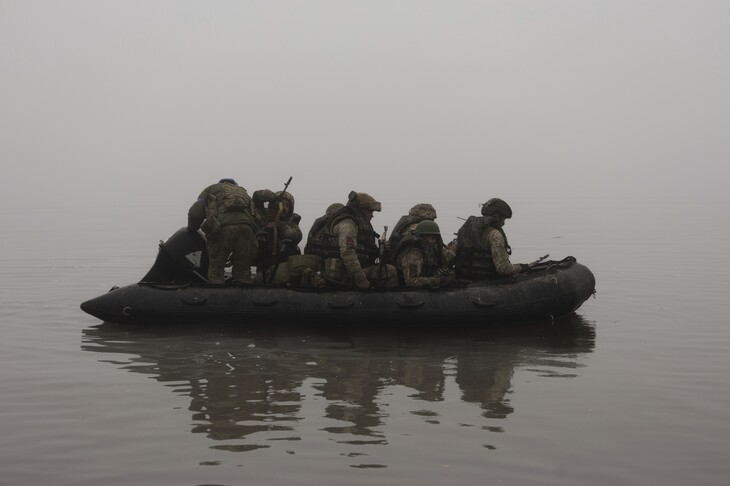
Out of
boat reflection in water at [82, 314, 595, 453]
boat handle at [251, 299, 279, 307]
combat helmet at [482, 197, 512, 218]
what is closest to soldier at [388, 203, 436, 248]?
combat helmet at [482, 197, 512, 218]

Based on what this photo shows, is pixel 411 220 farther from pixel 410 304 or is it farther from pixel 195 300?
A: pixel 195 300

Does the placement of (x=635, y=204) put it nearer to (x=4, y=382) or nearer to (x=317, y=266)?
(x=317, y=266)

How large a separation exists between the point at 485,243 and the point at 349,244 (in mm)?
1756

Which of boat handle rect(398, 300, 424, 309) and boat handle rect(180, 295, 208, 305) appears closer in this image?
boat handle rect(398, 300, 424, 309)

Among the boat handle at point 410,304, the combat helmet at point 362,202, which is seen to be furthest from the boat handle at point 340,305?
the combat helmet at point 362,202

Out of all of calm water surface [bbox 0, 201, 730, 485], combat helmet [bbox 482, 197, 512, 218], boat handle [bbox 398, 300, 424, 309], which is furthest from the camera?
combat helmet [bbox 482, 197, 512, 218]

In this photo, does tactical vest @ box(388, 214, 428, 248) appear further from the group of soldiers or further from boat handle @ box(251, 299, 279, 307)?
boat handle @ box(251, 299, 279, 307)

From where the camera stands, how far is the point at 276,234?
1334cm

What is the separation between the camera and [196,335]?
1241 centimetres

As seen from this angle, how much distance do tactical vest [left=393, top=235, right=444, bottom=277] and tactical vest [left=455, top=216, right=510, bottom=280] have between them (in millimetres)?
335

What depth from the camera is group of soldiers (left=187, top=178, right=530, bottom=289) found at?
12641 millimetres

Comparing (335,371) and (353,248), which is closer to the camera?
(335,371)

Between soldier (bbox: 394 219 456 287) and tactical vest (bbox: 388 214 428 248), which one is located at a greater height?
tactical vest (bbox: 388 214 428 248)

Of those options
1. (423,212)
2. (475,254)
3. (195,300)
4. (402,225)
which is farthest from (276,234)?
(475,254)
